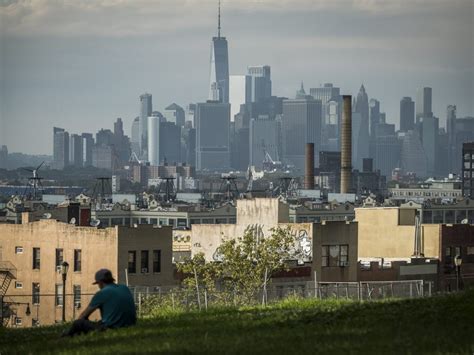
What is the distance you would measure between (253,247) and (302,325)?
125ft

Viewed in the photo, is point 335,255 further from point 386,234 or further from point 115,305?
point 115,305

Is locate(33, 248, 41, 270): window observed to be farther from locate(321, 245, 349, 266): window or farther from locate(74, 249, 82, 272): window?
locate(321, 245, 349, 266): window

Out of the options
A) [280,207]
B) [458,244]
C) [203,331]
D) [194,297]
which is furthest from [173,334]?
[280,207]

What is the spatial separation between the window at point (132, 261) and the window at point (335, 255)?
7833mm

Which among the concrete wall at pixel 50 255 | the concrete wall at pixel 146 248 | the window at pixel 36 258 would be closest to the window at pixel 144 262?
the concrete wall at pixel 146 248

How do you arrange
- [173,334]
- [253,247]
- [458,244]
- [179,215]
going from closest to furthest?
[173,334]
[253,247]
[458,244]
[179,215]

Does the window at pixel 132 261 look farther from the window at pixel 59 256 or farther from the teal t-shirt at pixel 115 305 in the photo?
the teal t-shirt at pixel 115 305

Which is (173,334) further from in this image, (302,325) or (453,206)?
(453,206)

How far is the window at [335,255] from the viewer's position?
66.3 metres

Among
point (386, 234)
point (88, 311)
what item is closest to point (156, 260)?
point (386, 234)

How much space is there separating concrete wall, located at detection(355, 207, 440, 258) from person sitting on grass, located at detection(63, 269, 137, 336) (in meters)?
53.1

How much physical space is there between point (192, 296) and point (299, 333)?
25.5 m

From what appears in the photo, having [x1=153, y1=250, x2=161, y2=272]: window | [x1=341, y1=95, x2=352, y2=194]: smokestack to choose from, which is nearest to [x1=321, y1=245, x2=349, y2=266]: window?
[x1=153, y1=250, x2=161, y2=272]: window

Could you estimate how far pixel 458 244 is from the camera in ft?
240
